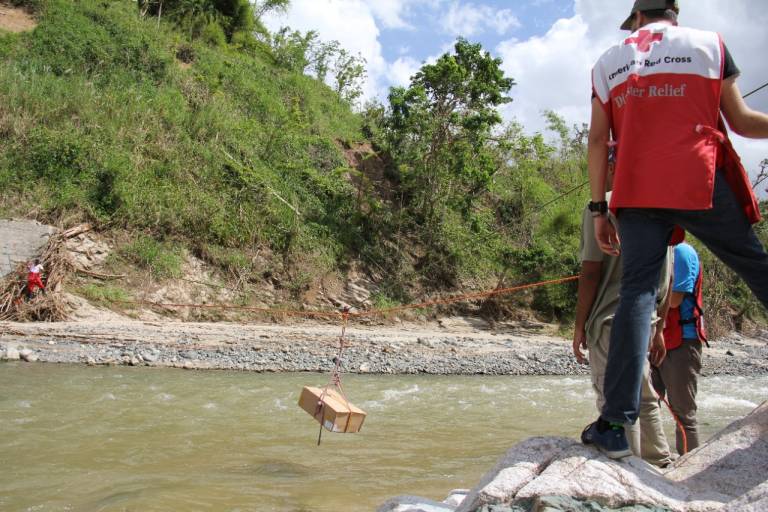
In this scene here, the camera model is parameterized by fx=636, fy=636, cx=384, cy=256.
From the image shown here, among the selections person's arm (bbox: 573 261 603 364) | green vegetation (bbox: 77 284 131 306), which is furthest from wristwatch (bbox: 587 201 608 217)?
green vegetation (bbox: 77 284 131 306)

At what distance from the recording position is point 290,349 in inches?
395

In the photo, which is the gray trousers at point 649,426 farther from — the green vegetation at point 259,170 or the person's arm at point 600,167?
the green vegetation at point 259,170

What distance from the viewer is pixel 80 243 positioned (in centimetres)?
1238

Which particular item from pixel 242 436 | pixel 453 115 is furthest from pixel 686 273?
pixel 453 115

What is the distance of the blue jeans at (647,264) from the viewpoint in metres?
2.22

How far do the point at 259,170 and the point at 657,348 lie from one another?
47.0 ft

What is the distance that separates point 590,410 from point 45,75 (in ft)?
48.7

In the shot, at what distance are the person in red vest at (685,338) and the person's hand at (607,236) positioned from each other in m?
1.68

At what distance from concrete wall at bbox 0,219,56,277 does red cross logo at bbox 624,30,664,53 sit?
10862 mm

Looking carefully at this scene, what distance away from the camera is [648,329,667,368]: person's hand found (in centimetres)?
326

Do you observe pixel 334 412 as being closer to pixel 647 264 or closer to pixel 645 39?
pixel 647 264

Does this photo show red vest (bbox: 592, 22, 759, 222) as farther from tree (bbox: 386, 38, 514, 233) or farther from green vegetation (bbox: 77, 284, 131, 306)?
tree (bbox: 386, 38, 514, 233)

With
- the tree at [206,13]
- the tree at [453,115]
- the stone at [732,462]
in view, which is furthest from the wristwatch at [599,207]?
the tree at [206,13]

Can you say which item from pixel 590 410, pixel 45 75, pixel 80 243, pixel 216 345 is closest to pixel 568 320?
pixel 590 410
